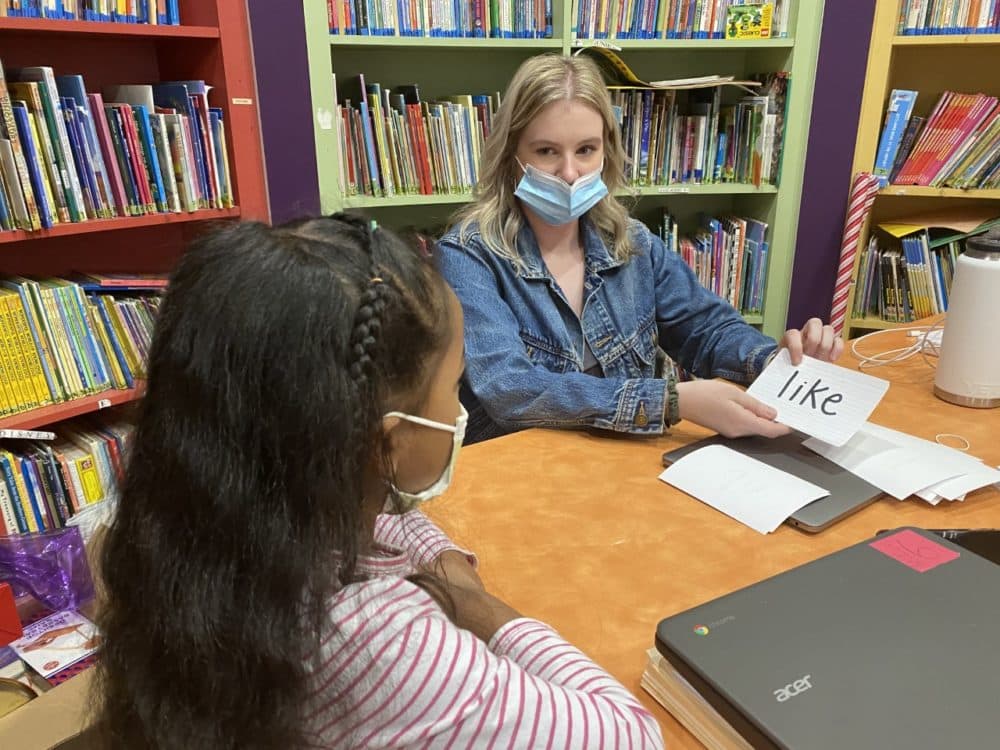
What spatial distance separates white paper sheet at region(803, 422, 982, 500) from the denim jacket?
0.91 feet

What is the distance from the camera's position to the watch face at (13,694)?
1.28 meters

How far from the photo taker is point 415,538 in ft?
2.86

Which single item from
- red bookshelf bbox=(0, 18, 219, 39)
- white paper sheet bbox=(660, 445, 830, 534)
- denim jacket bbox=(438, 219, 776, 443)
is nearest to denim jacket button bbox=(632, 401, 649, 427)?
denim jacket bbox=(438, 219, 776, 443)

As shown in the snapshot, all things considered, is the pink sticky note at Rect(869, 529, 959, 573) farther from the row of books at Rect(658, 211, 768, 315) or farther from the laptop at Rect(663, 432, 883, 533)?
the row of books at Rect(658, 211, 768, 315)

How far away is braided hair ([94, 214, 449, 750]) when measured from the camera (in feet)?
1.79

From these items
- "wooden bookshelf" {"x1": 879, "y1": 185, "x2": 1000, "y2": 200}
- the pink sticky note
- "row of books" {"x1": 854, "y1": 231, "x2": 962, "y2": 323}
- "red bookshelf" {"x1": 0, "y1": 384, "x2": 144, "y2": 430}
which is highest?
"wooden bookshelf" {"x1": 879, "y1": 185, "x2": 1000, "y2": 200}

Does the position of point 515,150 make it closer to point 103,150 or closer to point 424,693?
point 103,150

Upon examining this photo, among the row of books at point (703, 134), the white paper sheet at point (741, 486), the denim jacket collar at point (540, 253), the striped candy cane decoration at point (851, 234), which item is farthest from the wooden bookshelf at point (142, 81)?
the striped candy cane decoration at point (851, 234)

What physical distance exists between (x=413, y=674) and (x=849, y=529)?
2.18ft

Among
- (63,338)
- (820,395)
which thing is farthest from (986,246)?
(63,338)

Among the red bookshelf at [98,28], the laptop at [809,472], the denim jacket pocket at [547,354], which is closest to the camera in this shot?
the laptop at [809,472]

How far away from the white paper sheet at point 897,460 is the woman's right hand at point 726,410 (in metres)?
0.08

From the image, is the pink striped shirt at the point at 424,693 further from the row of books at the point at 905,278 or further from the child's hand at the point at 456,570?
the row of books at the point at 905,278

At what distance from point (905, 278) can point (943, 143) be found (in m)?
0.44
